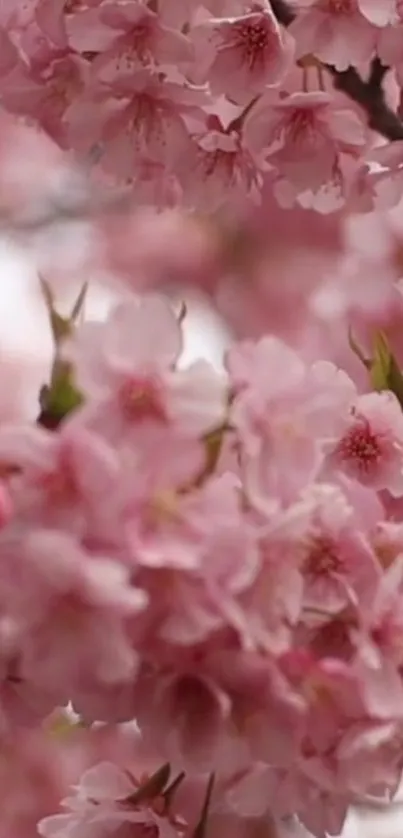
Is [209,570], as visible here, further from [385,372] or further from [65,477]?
[385,372]

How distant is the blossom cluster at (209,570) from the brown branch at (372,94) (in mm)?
180

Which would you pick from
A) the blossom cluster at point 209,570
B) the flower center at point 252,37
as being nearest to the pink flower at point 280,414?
the blossom cluster at point 209,570

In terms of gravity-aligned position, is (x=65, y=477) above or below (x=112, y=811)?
above

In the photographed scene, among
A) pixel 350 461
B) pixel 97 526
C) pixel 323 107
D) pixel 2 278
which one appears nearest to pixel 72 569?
pixel 97 526

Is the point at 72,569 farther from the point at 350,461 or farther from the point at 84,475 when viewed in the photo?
the point at 350,461

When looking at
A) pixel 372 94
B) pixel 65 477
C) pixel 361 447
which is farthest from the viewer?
pixel 372 94

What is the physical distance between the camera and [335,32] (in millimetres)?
511

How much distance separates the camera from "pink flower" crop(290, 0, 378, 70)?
512 millimetres

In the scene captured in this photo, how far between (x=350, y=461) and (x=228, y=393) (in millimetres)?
85

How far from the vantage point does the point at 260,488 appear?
0.39 metres

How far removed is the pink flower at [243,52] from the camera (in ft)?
1.63

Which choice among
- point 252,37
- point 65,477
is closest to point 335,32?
point 252,37

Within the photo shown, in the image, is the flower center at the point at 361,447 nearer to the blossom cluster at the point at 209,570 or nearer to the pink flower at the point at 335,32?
the blossom cluster at the point at 209,570

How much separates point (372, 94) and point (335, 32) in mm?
65
